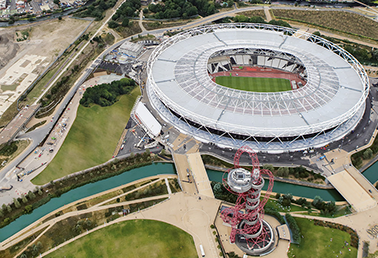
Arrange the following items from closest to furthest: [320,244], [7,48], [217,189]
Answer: [320,244]
[217,189]
[7,48]

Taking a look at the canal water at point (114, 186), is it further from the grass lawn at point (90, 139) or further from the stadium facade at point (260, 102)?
the stadium facade at point (260, 102)

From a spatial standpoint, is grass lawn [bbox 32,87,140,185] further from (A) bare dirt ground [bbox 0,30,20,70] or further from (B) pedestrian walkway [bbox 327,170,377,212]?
(B) pedestrian walkway [bbox 327,170,377,212]

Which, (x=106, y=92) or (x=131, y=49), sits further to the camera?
(x=131, y=49)

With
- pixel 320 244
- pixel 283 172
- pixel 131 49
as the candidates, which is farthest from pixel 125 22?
pixel 320 244

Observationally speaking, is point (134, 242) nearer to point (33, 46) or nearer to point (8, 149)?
point (8, 149)

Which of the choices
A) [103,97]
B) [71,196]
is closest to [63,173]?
[71,196]

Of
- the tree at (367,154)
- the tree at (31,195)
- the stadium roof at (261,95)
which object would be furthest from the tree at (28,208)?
the tree at (367,154)

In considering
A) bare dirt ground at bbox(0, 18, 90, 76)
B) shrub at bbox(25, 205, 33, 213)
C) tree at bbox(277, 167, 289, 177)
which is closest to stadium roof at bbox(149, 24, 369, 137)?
tree at bbox(277, 167, 289, 177)
